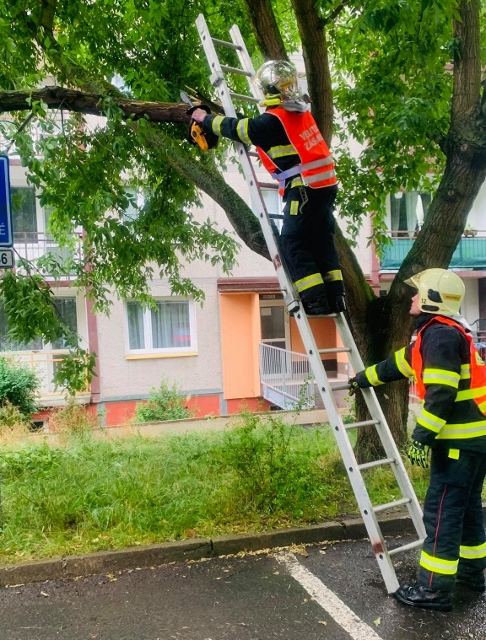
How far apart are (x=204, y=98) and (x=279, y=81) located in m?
1.84

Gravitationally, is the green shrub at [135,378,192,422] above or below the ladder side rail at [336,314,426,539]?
below

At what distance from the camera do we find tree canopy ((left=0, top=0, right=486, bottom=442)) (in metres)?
4.26

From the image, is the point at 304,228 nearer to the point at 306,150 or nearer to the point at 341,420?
the point at 306,150

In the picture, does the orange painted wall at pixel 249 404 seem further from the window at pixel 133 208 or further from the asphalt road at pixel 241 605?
the asphalt road at pixel 241 605

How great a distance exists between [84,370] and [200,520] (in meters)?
1.68

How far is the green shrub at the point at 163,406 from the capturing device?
11266 mm

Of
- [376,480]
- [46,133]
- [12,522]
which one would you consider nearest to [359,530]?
[376,480]

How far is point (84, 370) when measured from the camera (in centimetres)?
473

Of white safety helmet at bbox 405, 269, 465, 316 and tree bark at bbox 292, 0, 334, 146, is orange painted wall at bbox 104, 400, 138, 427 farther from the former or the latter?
white safety helmet at bbox 405, 269, 465, 316

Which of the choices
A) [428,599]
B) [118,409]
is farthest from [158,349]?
[428,599]

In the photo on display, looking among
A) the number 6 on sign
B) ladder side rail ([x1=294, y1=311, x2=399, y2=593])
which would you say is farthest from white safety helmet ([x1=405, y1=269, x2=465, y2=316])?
the number 6 on sign

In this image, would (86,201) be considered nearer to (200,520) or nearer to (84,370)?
(84,370)

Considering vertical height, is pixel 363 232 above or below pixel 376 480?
above

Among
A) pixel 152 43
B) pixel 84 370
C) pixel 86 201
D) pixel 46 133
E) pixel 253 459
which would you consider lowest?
pixel 253 459
